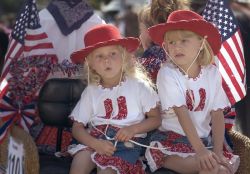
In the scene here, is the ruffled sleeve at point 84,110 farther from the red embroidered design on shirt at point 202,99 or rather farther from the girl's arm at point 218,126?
the girl's arm at point 218,126

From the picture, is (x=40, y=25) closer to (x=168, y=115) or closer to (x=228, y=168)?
(x=168, y=115)

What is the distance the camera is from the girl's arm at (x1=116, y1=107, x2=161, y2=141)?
4340mm

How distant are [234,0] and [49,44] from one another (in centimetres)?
206

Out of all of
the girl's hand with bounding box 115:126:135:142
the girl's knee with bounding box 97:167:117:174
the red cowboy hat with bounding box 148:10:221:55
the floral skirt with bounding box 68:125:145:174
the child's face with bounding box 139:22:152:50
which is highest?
the red cowboy hat with bounding box 148:10:221:55

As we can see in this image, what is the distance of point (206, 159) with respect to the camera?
13.4 ft

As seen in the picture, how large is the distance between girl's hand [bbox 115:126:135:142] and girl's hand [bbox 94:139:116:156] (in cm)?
7

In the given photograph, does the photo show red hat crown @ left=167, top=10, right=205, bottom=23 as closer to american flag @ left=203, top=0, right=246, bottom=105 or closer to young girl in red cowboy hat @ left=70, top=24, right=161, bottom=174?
young girl in red cowboy hat @ left=70, top=24, right=161, bottom=174

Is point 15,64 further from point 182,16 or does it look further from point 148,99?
point 182,16

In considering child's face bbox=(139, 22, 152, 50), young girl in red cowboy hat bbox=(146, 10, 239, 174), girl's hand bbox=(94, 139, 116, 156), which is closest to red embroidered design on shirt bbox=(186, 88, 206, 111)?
young girl in red cowboy hat bbox=(146, 10, 239, 174)

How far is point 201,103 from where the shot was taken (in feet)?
14.3

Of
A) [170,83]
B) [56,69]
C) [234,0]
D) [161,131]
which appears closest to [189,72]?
[170,83]

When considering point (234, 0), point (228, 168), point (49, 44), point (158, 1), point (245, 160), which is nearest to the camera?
point (228, 168)

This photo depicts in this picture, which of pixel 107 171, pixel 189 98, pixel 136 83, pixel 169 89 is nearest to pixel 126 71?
pixel 136 83

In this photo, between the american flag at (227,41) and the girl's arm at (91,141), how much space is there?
111cm
